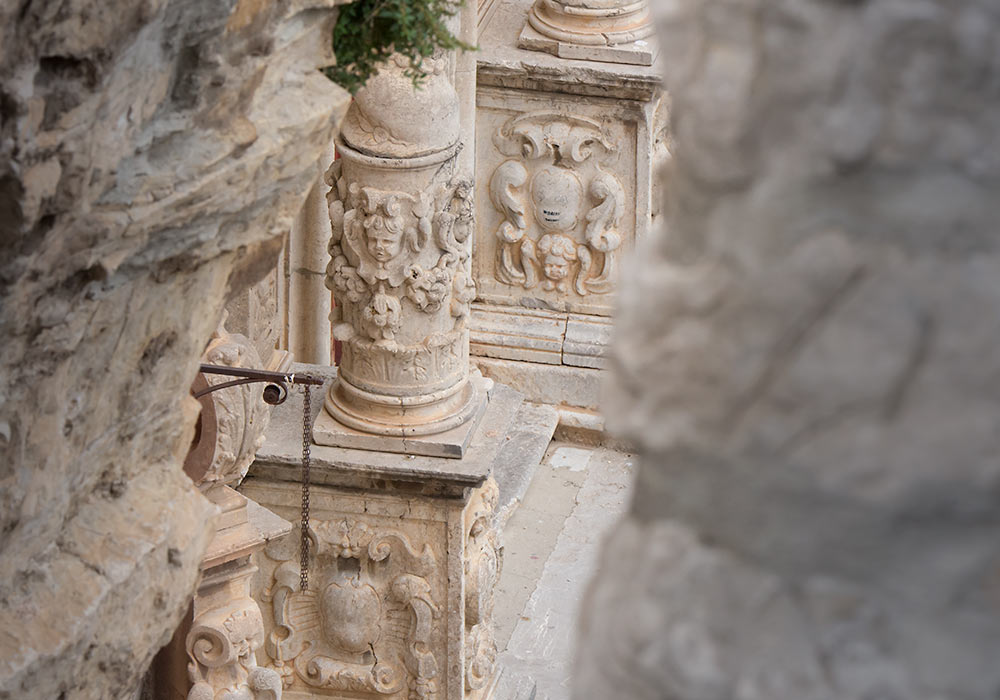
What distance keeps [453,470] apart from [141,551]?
239 centimetres

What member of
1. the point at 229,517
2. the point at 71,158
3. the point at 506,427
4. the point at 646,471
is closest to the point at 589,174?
the point at 506,427

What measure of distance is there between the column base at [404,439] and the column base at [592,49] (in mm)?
2760

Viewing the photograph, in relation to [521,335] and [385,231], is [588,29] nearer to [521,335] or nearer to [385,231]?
[521,335]

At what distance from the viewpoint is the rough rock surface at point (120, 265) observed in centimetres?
242

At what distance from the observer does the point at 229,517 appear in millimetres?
4602

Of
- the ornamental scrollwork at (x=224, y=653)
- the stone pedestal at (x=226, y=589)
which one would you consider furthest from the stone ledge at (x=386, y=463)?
the ornamental scrollwork at (x=224, y=653)

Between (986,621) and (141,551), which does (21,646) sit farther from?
(986,621)

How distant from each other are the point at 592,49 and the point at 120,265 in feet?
18.0

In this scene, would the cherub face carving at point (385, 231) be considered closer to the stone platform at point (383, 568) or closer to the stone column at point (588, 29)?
the stone platform at point (383, 568)

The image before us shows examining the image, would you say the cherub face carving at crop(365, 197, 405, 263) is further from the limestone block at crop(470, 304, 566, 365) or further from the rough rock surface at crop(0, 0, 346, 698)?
the limestone block at crop(470, 304, 566, 365)

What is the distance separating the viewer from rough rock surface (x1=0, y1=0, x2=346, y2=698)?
2422 mm

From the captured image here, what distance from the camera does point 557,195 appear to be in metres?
8.11

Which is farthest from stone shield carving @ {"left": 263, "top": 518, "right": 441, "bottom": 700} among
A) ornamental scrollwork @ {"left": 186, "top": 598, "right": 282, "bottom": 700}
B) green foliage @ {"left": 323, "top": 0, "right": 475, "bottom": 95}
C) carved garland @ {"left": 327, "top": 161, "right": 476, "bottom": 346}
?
green foliage @ {"left": 323, "top": 0, "right": 475, "bottom": 95}

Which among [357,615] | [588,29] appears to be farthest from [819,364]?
[588,29]
